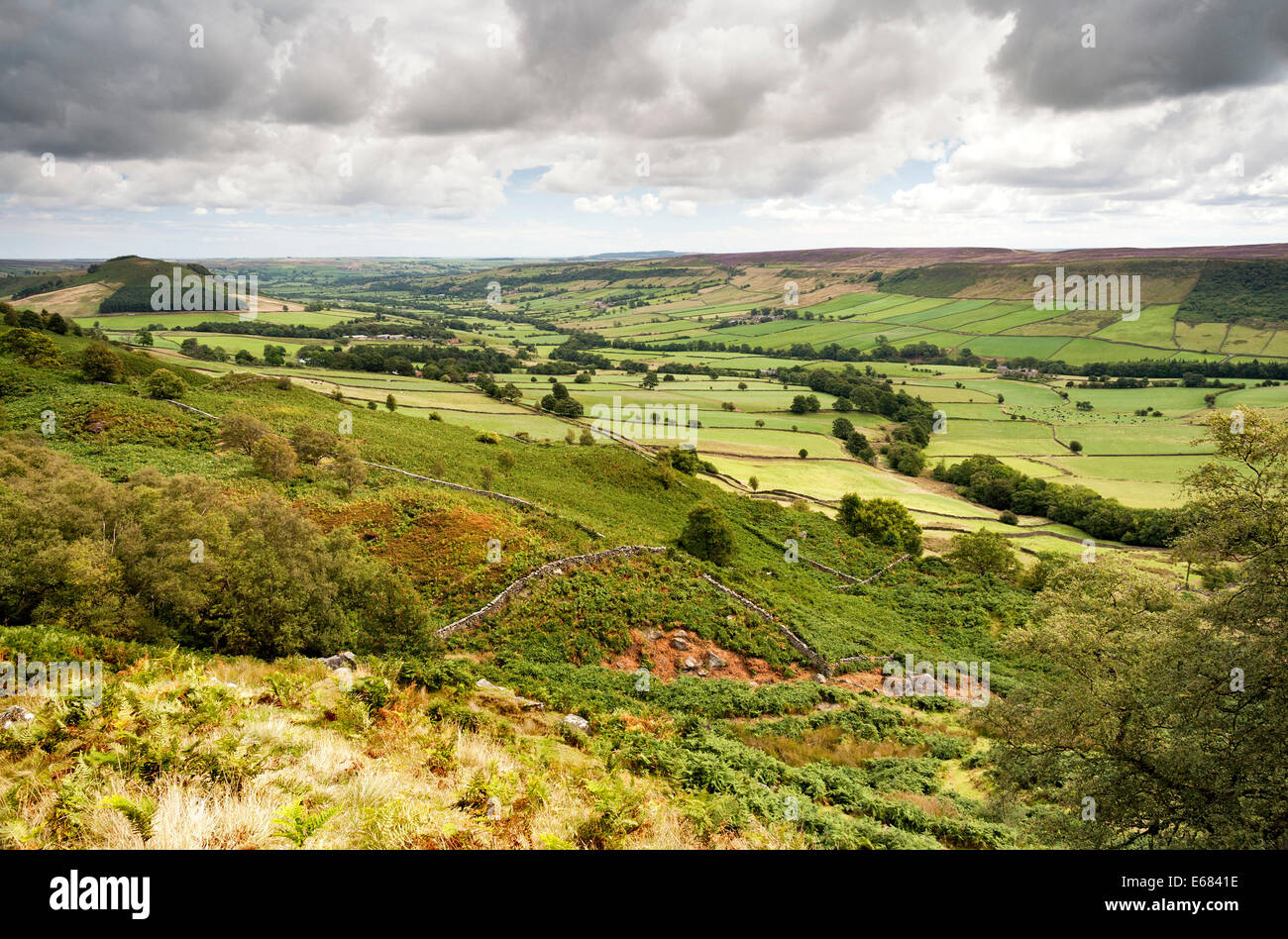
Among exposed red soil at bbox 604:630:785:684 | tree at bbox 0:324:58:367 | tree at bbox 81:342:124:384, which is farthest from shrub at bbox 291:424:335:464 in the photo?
tree at bbox 0:324:58:367

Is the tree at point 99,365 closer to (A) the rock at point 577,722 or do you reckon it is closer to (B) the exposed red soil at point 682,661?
(B) the exposed red soil at point 682,661

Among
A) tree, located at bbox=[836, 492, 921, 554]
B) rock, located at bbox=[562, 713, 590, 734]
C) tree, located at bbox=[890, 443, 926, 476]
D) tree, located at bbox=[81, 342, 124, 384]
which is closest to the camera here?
rock, located at bbox=[562, 713, 590, 734]

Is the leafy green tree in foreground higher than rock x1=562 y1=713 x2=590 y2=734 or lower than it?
higher

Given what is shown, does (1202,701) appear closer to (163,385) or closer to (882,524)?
(882,524)

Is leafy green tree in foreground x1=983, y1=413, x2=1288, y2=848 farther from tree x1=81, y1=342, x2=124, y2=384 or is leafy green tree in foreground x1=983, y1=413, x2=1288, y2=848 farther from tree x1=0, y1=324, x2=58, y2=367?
tree x1=0, y1=324, x2=58, y2=367

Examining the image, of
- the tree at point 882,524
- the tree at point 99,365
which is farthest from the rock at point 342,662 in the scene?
the tree at point 99,365

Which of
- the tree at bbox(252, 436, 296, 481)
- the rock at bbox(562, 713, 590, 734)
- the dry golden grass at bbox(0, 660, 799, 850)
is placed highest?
the tree at bbox(252, 436, 296, 481)
